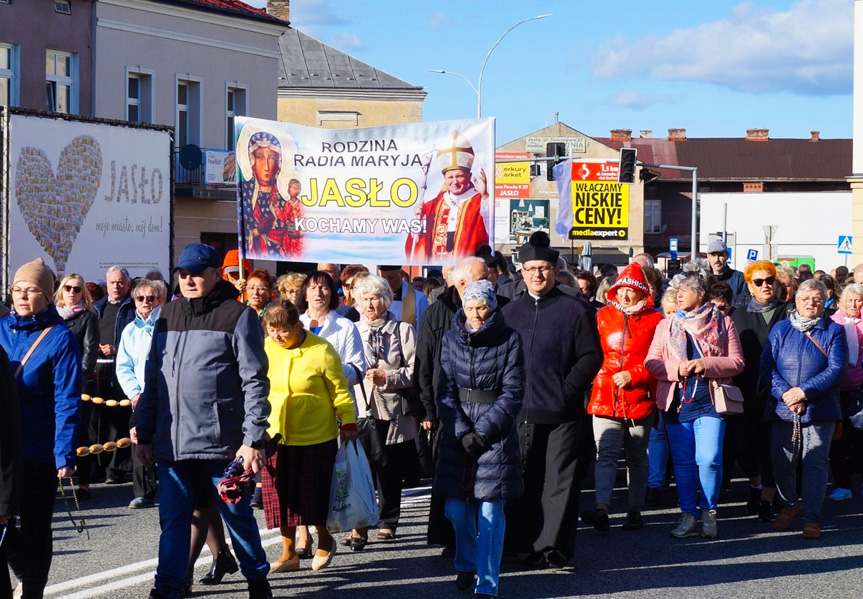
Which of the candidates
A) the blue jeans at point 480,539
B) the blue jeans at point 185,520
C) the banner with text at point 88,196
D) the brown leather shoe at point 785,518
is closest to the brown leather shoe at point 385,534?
the blue jeans at point 480,539

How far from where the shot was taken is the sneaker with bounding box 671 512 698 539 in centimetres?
915

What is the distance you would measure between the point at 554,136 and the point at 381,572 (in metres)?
78.6

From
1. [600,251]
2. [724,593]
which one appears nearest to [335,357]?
[724,593]

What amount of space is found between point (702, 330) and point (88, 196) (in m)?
9.54

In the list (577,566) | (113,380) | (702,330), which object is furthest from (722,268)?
(113,380)

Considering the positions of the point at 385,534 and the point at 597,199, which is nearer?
the point at 385,534

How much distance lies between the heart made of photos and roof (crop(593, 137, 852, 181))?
72067mm

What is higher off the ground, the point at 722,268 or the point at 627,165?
the point at 627,165

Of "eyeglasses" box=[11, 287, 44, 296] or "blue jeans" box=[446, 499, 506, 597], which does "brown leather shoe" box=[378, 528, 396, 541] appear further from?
"eyeglasses" box=[11, 287, 44, 296]

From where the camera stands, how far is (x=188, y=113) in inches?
1292

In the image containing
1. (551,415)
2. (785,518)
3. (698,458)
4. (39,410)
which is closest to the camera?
(39,410)

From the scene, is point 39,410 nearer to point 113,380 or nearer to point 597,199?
point 113,380

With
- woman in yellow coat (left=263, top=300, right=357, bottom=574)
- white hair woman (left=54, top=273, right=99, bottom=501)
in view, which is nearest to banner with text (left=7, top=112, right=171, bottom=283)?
white hair woman (left=54, top=273, right=99, bottom=501)

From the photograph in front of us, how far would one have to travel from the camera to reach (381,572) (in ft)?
26.1
